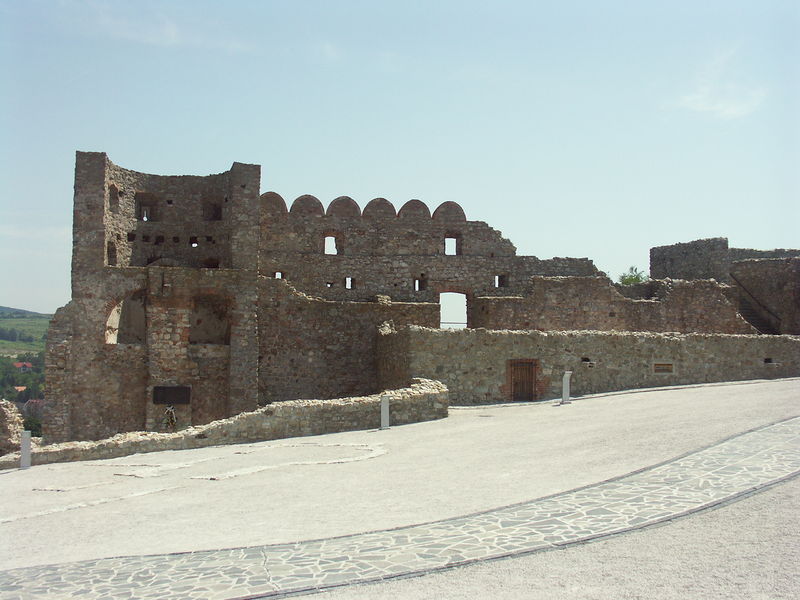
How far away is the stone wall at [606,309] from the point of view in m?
26.2

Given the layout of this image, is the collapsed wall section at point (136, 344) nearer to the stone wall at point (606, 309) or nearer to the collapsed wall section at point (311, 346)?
the collapsed wall section at point (311, 346)

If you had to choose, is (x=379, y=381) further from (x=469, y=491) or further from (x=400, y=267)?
(x=469, y=491)

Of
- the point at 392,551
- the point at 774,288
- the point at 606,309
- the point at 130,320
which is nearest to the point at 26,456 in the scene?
the point at 392,551

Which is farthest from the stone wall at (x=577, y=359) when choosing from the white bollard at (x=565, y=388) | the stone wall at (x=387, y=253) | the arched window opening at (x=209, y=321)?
the arched window opening at (x=209, y=321)

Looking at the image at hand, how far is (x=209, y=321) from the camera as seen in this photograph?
26.5 m

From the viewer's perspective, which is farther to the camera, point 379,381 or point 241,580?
point 379,381

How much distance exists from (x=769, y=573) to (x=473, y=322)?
20.8 m

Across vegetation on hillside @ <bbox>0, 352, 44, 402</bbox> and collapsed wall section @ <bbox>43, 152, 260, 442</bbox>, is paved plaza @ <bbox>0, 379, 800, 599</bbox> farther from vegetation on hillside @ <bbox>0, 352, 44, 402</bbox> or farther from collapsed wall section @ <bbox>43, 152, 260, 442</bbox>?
vegetation on hillside @ <bbox>0, 352, 44, 402</bbox>

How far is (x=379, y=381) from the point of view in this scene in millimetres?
23469

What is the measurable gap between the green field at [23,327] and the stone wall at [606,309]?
7219 centimetres

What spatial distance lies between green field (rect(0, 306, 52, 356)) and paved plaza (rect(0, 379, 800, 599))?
80.6 m

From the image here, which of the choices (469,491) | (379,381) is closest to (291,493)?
(469,491)

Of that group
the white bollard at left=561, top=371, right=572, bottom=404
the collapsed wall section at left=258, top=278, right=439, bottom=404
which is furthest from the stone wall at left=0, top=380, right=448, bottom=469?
the collapsed wall section at left=258, top=278, right=439, bottom=404

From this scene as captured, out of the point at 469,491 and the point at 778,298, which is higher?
the point at 778,298
